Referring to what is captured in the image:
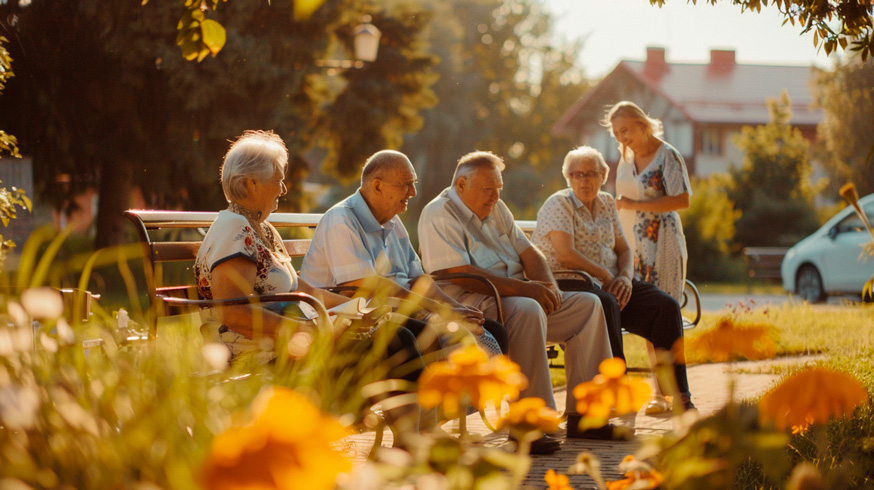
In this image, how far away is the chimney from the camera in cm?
4378

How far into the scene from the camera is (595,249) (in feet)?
16.5

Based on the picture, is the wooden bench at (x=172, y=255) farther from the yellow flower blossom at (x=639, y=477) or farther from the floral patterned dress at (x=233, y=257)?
the yellow flower blossom at (x=639, y=477)

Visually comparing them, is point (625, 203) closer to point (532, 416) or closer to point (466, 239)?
point (466, 239)

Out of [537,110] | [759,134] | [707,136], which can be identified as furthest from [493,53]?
[759,134]

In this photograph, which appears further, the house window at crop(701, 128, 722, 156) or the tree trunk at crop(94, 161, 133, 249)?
the house window at crop(701, 128, 722, 156)

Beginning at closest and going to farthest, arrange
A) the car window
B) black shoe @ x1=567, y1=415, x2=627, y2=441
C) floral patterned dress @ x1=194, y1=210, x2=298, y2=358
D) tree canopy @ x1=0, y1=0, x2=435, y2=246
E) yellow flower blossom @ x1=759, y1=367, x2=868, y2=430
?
yellow flower blossom @ x1=759, y1=367, x2=868, y2=430
floral patterned dress @ x1=194, y1=210, x2=298, y2=358
black shoe @ x1=567, y1=415, x2=627, y2=441
tree canopy @ x1=0, y1=0, x2=435, y2=246
the car window

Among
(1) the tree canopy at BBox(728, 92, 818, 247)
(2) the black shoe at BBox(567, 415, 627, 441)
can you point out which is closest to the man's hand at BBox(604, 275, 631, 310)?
(2) the black shoe at BBox(567, 415, 627, 441)

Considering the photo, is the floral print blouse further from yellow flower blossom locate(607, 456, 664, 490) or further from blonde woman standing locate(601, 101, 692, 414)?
blonde woman standing locate(601, 101, 692, 414)

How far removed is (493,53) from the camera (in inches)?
1953

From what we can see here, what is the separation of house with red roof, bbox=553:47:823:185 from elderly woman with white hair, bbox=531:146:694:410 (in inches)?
1434

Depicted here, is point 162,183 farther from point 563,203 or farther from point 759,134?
point 759,134

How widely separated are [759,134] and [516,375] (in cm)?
2479

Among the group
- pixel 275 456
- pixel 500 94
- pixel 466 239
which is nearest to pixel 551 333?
pixel 466 239

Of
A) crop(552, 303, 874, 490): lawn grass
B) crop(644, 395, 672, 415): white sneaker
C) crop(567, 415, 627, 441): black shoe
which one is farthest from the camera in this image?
crop(644, 395, 672, 415): white sneaker
